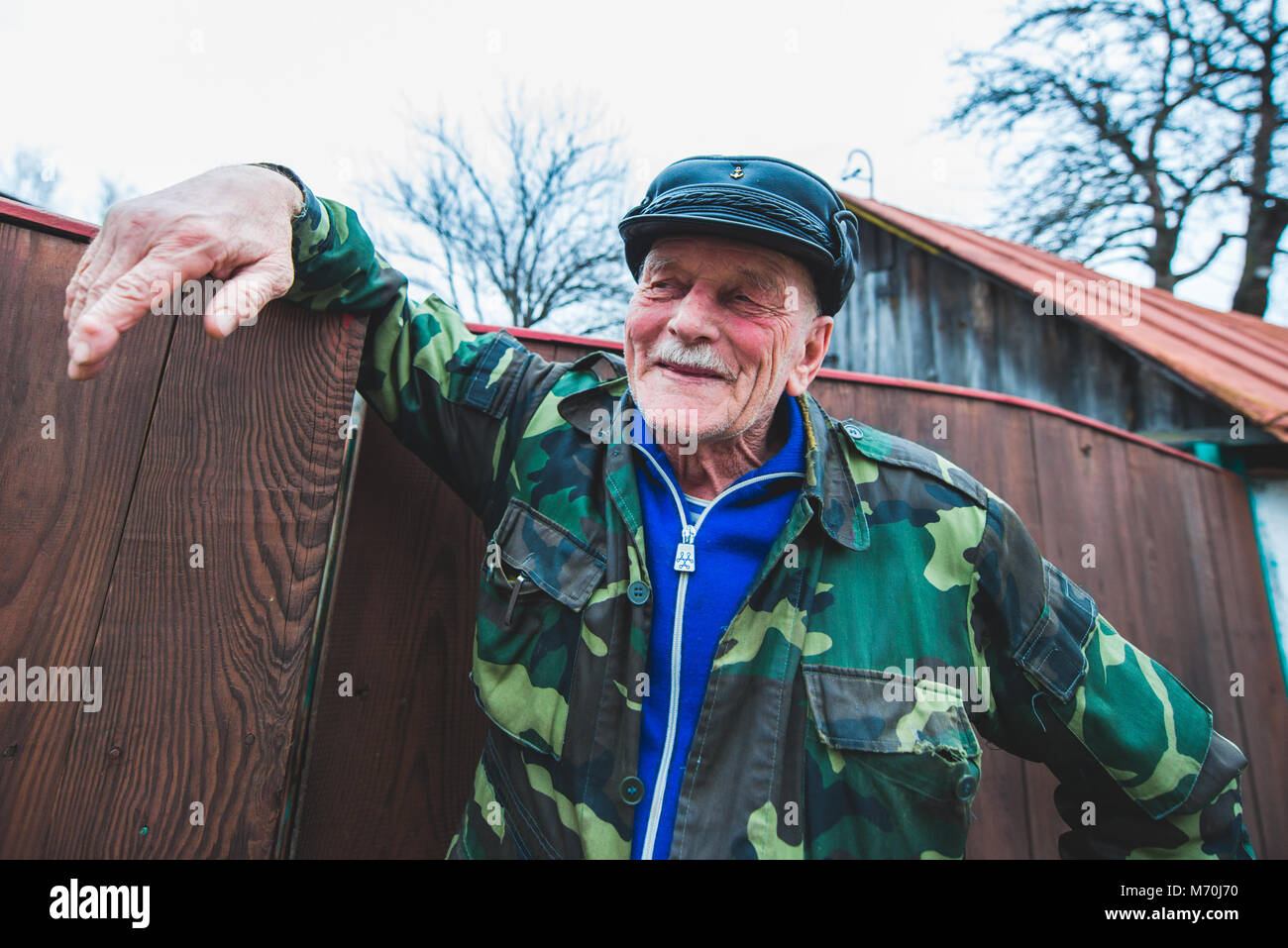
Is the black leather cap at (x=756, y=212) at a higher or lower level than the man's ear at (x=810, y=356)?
higher

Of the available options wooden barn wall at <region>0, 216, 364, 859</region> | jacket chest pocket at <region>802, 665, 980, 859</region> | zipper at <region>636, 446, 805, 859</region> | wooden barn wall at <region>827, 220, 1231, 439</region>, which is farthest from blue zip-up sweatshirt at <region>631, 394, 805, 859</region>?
wooden barn wall at <region>827, 220, 1231, 439</region>

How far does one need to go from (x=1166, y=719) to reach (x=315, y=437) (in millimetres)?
1842

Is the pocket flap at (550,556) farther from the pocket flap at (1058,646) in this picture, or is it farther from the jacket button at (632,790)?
the pocket flap at (1058,646)

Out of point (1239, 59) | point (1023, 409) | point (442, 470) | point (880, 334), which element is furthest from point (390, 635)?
point (1239, 59)

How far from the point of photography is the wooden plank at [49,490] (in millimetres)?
1144

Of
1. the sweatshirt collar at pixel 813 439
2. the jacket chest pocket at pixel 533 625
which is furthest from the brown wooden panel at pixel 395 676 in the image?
the sweatshirt collar at pixel 813 439

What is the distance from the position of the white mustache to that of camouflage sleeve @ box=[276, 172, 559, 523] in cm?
31

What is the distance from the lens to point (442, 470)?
5.16 ft

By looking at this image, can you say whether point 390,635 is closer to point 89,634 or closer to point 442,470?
point 442,470

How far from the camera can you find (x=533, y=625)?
139 cm

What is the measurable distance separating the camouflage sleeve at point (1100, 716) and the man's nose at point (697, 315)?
74 cm

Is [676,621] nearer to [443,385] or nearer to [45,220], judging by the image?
[443,385]

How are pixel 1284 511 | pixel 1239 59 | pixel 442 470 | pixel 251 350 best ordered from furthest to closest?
pixel 1239 59 < pixel 1284 511 < pixel 442 470 < pixel 251 350
